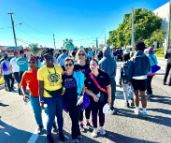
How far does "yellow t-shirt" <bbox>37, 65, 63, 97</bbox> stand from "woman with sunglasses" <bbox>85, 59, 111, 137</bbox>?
723 millimetres

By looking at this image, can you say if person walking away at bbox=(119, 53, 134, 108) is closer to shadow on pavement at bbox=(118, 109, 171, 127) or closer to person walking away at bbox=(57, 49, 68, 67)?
shadow on pavement at bbox=(118, 109, 171, 127)

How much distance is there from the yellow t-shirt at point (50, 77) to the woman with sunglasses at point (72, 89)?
0.42 feet

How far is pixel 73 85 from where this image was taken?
5.55m

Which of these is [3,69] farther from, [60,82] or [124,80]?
[60,82]

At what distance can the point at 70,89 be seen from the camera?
555 centimetres

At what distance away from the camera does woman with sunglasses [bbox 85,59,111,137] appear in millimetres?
5848

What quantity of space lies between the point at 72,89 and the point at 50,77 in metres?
0.52

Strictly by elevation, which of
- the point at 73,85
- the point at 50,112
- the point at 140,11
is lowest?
the point at 50,112

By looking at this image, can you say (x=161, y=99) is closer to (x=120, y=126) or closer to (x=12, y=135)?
(x=120, y=126)

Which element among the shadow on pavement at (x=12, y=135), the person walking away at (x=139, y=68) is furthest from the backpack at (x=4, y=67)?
the person walking away at (x=139, y=68)

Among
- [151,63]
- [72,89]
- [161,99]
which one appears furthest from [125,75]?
[72,89]

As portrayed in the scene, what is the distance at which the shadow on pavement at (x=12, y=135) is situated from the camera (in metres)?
6.14

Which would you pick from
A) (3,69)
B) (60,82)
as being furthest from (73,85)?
(3,69)

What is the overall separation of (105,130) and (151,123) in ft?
4.07
